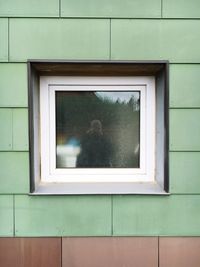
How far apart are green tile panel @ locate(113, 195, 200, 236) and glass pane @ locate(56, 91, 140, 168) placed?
11.8 inches

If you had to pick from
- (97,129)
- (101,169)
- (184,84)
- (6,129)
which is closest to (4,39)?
(6,129)

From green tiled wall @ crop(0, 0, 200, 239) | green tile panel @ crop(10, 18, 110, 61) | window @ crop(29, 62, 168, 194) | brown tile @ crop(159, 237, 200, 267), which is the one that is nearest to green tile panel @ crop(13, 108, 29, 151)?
green tiled wall @ crop(0, 0, 200, 239)

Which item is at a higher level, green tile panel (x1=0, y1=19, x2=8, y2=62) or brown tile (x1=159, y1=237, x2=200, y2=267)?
green tile panel (x1=0, y1=19, x2=8, y2=62)

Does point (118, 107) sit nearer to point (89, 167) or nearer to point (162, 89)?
point (162, 89)

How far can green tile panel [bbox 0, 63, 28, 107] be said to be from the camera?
6.39 feet

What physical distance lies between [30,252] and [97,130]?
0.96 metres

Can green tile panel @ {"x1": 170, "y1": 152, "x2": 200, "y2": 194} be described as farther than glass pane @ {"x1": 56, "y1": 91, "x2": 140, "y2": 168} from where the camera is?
No

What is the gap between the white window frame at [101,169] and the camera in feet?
6.89

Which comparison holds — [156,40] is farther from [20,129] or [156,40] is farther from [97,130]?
[20,129]
